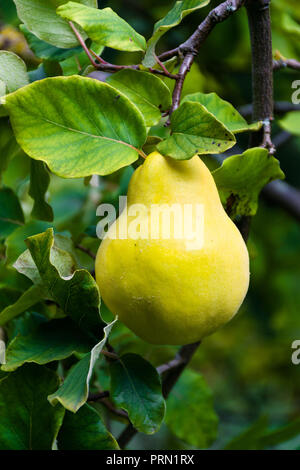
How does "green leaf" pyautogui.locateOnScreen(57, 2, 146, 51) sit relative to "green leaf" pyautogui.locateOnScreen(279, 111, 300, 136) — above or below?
above

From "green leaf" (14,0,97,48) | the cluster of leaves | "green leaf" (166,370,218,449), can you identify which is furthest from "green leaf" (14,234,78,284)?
"green leaf" (166,370,218,449)

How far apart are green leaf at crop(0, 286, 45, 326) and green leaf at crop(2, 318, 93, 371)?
0.09 ft

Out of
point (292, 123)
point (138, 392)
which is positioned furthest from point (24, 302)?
point (292, 123)

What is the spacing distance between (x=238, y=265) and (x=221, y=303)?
0.04 meters

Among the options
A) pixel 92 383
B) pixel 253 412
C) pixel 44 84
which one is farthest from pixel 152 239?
pixel 253 412

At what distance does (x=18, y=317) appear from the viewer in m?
0.69

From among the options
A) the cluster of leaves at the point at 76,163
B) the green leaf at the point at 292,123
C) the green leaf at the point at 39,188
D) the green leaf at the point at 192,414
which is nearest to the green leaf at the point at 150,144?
the cluster of leaves at the point at 76,163

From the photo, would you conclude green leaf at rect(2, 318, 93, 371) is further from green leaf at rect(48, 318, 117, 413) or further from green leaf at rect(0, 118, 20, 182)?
green leaf at rect(0, 118, 20, 182)

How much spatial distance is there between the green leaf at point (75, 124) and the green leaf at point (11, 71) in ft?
0.35

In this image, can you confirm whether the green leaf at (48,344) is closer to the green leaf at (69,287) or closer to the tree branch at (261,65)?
the green leaf at (69,287)

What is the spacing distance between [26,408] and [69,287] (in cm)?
14

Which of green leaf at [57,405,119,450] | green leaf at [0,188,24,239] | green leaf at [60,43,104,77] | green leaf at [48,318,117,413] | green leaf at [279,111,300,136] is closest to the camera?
green leaf at [48,318,117,413]

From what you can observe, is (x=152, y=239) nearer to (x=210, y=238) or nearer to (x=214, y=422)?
(x=210, y=238)

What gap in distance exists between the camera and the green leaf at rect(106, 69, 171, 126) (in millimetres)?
582
